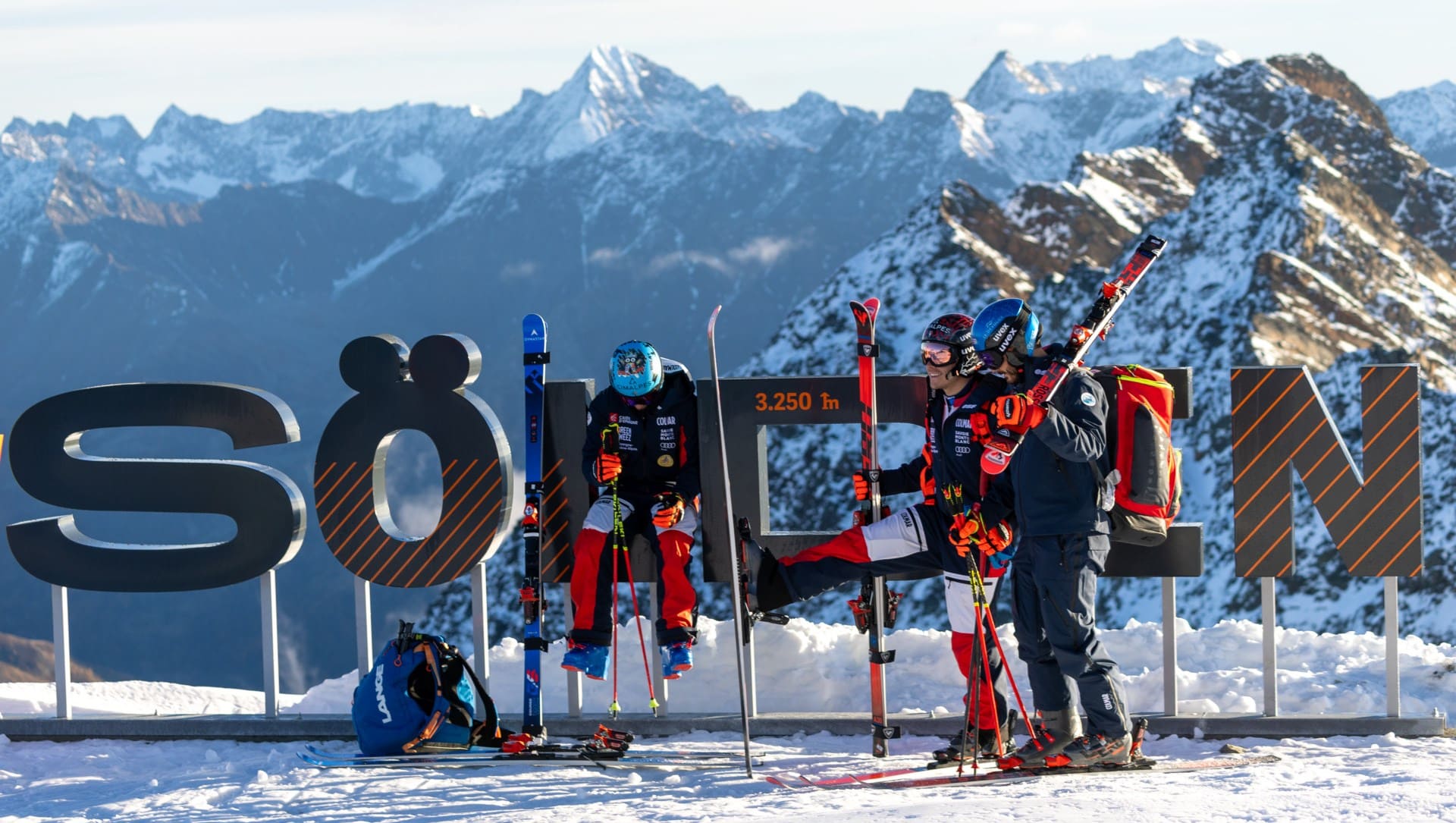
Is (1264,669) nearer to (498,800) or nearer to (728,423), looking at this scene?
(728,423)

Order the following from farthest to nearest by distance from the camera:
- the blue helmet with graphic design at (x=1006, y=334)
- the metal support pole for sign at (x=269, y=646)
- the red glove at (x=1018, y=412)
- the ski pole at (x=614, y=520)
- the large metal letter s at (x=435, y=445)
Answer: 1. the metal support pole for sign at (x=269, y=646)
2. the large metal letter s at (x=435, y=445)
3. the ski pole at (x=614, y=520)
4. the blue helmet with graphic design at (x=1006, y=334)
5. the red glove at (x=1018, y=412)

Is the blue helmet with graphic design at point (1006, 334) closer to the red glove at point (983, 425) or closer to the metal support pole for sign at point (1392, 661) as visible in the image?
the red glove at point (983, 425)

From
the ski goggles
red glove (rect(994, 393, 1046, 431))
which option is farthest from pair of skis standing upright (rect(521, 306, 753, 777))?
red glove (rect(994, 393, 1046, 431))

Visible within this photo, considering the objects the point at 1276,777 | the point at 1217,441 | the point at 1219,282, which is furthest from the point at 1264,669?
the point at 1219,282

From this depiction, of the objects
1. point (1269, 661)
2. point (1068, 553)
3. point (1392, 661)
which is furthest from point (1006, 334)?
point (1392, 661)

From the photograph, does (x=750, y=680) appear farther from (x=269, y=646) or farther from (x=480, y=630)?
(x=269, y=646)

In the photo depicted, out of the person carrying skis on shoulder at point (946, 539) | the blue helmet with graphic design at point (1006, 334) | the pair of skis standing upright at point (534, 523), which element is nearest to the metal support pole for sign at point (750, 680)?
the pair of skis standing upright at point (534, 523)

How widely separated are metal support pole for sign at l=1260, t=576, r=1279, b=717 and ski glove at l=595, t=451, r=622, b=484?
389cm

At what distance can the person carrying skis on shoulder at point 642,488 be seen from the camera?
7.86m

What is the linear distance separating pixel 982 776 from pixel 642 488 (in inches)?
102

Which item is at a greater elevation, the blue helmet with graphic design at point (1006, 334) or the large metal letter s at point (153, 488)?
the blue helmet with graphic design at point (1006, 334)

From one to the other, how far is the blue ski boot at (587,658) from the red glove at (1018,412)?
9.61 feet

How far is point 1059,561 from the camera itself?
6828mm

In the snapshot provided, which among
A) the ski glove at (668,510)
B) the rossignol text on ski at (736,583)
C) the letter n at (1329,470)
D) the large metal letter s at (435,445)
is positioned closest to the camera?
the rossignol text on ski at (736,583)
